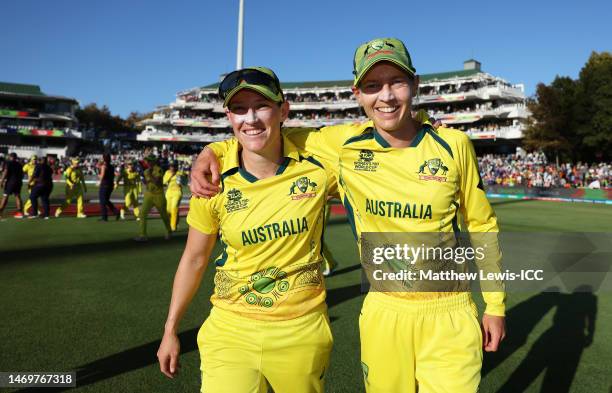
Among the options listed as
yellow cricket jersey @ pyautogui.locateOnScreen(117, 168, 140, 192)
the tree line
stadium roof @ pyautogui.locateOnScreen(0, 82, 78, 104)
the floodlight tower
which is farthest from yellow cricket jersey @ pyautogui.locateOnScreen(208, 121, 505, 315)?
stadium roof @ pyautogui.locateOnScreen(0, 82, 78, 104)

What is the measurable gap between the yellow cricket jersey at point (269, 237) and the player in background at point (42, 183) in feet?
47.0

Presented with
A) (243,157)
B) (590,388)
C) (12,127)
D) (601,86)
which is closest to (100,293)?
(243,157)

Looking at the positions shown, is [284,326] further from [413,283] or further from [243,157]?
[243,157]

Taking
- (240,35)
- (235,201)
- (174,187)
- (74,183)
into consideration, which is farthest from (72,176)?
(235,201)

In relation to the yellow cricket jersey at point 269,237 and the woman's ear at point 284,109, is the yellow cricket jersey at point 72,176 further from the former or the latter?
the woman's ear at point 284,109

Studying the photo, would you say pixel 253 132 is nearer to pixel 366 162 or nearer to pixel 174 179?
pixel 366 162

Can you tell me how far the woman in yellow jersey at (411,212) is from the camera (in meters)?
2.29

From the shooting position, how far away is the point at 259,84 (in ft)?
7.50

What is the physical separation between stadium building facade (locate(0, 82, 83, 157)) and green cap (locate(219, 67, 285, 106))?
259ft

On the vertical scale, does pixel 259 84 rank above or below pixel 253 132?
above

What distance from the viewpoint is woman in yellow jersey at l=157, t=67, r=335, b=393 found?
7.31ft

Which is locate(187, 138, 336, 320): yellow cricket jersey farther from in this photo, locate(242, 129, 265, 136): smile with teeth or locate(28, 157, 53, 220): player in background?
locate(28, 157, 53, 220): player in background

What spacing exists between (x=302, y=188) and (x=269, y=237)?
1.09 feet

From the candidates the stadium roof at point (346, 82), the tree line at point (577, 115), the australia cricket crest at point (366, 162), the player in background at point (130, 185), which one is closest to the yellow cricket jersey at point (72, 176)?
the player in background at point (130, 185)
